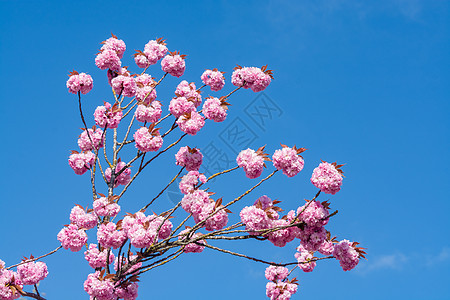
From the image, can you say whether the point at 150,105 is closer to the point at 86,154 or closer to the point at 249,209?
the point at 86,154

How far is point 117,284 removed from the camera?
22.9ft

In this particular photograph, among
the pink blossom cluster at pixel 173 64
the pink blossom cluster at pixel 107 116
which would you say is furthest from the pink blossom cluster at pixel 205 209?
the pink blossom cluster at pixel 173 64

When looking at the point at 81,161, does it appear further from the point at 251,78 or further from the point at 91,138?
the point at 251,78

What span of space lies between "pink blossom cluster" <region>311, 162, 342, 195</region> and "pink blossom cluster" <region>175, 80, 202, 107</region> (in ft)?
9.42

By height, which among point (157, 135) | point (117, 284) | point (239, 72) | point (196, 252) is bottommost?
point (117, 284)

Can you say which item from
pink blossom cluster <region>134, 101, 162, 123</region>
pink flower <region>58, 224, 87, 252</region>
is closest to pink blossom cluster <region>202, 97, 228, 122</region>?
pink blossom cluster <region>134, 101, 162, 123</region>

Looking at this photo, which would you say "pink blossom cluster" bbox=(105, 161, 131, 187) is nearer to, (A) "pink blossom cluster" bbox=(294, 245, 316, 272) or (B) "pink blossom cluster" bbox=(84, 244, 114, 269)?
(B) "pink blossom cluster" bbox=(84, 244, 114, 269)

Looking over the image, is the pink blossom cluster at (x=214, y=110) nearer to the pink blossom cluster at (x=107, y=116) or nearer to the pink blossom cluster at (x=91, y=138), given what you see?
the pink blossom cluster at (x=107, y=116)

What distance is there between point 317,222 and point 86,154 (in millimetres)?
4435

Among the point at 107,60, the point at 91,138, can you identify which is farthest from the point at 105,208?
the point at 107,60

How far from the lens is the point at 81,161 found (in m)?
8.13

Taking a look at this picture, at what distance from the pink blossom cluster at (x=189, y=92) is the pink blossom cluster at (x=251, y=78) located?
2.38 ft

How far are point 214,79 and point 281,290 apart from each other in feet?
13.9

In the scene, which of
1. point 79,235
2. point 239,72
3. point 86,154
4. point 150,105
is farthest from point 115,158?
point 239,72
